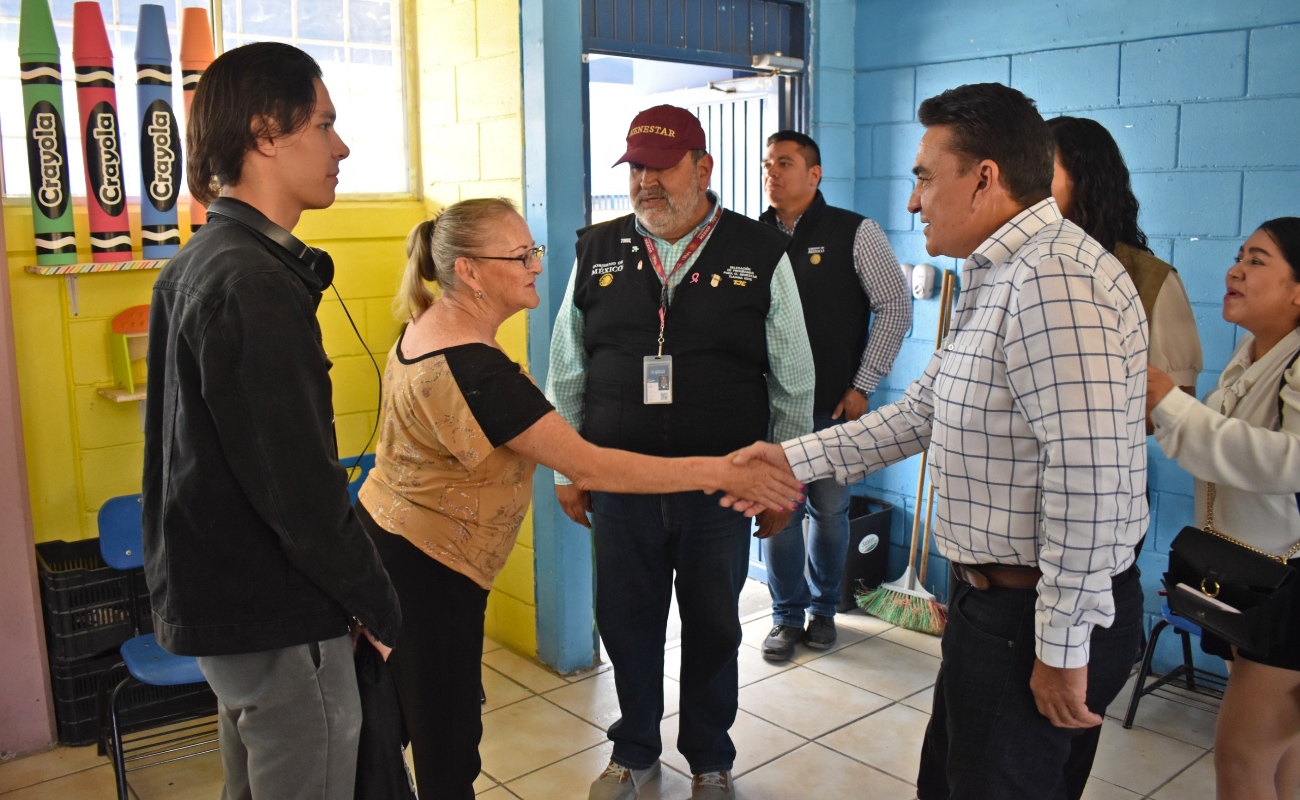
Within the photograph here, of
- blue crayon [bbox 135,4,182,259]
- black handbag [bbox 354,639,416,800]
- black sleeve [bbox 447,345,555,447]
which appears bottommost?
black handbag [bbox 354,639,416,800]

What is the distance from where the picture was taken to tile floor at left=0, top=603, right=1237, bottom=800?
9.97 feet

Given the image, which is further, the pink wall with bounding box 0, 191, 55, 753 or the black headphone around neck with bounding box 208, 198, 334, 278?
the pink wall with bounding box 0, 191, 55, 753

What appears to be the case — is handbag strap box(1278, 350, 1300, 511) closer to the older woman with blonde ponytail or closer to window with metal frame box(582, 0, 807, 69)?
the older woman with blonde ponytail

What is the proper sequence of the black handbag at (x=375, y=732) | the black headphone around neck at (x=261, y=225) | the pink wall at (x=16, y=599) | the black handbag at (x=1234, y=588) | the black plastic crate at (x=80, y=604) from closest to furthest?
the black headphone around neck at (x=261, y=225) → the black handbag at (x=375, y=732) → the black handbag at (x=1234, y=588) → the pink wall at (x=16, y=599) → the black plastic crate at (x=80, y=604)

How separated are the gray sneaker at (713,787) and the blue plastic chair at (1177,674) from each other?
1394 mm

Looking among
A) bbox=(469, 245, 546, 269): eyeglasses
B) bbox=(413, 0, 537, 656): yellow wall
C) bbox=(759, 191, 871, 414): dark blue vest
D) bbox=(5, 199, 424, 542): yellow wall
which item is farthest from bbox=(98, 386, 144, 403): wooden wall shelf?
bbox=(759, 191, 871, 414): dark blue vest

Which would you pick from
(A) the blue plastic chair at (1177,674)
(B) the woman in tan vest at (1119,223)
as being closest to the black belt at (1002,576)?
(B) the woman in tan vest at (1119,223)

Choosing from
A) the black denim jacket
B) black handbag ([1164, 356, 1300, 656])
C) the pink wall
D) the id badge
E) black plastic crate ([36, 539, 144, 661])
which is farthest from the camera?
black plastic crate ([36, 539, 144, 661])

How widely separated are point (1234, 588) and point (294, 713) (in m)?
1.86

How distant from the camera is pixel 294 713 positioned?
174 cm

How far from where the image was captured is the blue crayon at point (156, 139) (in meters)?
3.29

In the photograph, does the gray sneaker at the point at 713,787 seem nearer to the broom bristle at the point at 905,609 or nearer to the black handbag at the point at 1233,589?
the black handbag at the point at 1233,589

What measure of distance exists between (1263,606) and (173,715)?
3.15 meters

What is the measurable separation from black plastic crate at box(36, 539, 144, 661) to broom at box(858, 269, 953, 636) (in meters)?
2.82
